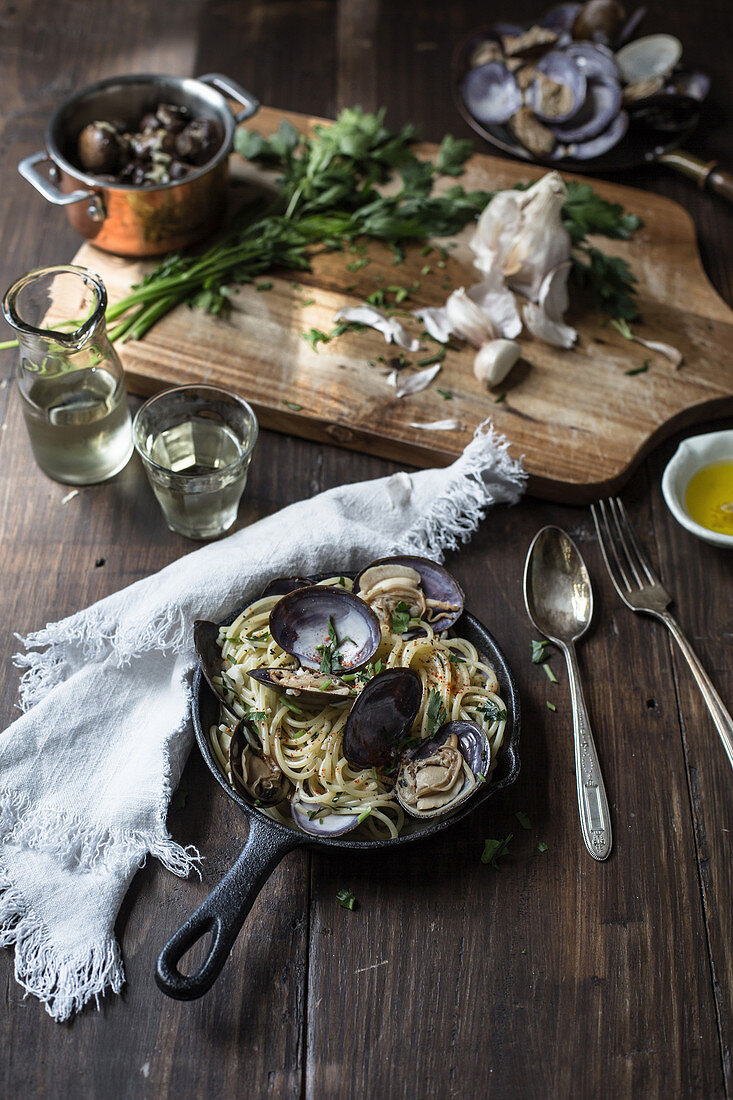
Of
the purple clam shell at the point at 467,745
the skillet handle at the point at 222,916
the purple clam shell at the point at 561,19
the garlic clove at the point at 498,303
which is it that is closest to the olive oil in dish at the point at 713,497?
the garlic clove at the point at 498,303

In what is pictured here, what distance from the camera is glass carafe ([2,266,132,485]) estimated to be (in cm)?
198

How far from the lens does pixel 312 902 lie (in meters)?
1.71

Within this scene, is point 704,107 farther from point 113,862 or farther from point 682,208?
point 113,862

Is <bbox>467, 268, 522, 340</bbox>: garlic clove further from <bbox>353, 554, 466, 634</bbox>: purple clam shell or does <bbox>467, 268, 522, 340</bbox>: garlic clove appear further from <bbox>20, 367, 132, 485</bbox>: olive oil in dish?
<bbox>20, 367, 132, 485</bbox>: olive oil in dish

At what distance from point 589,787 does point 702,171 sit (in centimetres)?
221

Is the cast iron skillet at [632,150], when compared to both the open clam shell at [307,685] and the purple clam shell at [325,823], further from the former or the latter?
the purple clam shell at [325,823]

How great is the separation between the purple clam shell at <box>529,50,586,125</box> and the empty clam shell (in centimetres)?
29

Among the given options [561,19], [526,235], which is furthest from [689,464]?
[561,19]

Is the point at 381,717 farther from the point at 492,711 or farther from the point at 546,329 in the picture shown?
the point at 546,329

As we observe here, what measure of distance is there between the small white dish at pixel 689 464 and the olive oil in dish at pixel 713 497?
0.02 metres

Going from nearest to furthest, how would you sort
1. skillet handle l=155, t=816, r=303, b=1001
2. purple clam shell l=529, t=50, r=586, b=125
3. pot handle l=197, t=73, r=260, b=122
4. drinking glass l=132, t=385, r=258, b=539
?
skillet handle l=155, t=816, r=303, b=1001
drinking glass l=132, t=385, r=258, b=539
pot handle l=197, t=73, r=260, b=122
purple clam shell l=529, t=50, r=586, b=125

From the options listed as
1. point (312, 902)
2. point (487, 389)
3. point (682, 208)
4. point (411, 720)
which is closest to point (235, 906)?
point (312, 902)

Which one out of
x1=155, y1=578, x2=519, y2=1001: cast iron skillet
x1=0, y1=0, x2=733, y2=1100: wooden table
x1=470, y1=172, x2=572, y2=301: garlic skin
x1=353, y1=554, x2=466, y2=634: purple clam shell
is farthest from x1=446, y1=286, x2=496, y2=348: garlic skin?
x1=155, y1=578, x2=519, y2=1001: cast iron skillet

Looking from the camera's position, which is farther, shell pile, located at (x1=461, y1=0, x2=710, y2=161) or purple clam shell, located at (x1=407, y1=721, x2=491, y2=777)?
shell pile, located at (x1=461, y1=0, x2=710, y2=161)
